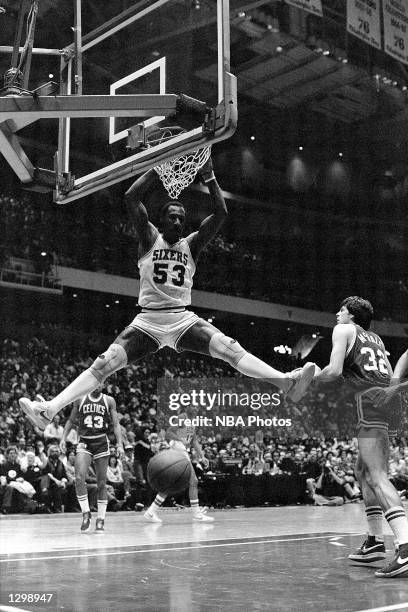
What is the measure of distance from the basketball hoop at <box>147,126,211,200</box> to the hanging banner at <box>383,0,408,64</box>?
9.97m

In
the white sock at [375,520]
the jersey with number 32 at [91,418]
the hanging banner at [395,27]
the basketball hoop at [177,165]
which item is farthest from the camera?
the hanging banner at [395,27]

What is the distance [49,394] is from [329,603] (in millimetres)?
15867

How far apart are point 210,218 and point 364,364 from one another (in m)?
2.16

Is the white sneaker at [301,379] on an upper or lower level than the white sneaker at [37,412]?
upper

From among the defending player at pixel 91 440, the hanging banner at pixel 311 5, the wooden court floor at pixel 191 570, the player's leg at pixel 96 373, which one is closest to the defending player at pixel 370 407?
the wooden court floor at pixel 191 570

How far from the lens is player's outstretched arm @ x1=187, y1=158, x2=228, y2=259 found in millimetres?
5238

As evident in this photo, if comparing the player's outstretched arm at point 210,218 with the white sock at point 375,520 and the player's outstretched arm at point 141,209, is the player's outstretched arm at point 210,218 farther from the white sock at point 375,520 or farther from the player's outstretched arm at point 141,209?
the white sock at point 375,520

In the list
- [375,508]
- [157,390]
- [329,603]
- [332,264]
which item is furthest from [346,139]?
[329,603]

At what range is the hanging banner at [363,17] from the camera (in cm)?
1442

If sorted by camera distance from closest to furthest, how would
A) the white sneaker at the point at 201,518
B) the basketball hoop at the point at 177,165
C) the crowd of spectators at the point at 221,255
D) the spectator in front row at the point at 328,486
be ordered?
1. the basketball hoop at the point at 177,165
2. the white sneaker at the point at 201,518
3. the spectator in front row at the point at 328,486
4. the crowd of spectators at the point at 221,255

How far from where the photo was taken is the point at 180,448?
12.6 metres

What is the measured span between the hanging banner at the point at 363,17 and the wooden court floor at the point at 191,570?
8878mm

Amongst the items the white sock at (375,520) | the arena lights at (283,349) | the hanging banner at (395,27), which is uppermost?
the hanging banner at (395,27)

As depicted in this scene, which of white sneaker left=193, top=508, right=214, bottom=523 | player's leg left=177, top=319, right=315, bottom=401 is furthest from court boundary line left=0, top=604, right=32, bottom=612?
white sneaker left=193, top=508, right=214, bottom=523
